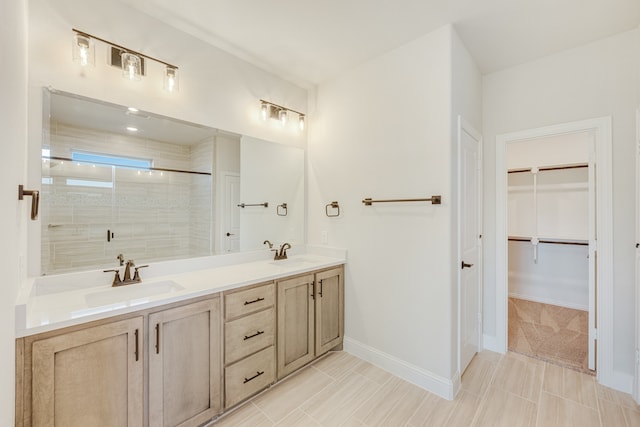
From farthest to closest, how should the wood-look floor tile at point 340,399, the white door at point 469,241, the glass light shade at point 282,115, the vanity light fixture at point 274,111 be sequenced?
the glass light shade at point 282,115 → the vanity light fixture at point 274,111 → the white door at point 469,241 → the wood-look floor tile at point 340,399

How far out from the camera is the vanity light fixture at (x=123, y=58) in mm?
1617

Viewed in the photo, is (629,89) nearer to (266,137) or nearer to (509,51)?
(509,51)

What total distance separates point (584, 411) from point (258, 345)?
2291 millimetres

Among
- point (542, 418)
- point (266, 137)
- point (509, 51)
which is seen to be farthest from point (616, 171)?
point (266, 137)

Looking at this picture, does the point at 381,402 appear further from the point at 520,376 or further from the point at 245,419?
the point at 520,376

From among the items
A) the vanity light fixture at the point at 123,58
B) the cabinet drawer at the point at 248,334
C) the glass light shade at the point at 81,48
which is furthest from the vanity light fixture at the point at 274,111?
the cabinet drawer at the point at 248,334

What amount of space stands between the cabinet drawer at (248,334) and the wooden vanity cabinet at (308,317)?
99 mm

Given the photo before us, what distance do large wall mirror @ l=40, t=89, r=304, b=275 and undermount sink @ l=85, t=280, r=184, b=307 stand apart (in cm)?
21

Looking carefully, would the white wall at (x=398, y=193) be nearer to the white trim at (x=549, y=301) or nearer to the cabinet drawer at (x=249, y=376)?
the cabinet drawer at (x=249, y=376)

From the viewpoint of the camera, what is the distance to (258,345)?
6.51 feet

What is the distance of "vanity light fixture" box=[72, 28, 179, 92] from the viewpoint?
1617 mm

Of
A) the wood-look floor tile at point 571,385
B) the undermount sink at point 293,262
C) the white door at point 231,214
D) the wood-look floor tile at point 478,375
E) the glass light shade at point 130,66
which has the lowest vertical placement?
the wood-look floor tile at point 478,375

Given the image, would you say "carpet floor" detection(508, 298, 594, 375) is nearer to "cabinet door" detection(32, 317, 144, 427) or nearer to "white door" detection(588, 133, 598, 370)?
A: "white door" detection(588, 133, 598, 370)

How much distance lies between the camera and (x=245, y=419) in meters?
1.81
